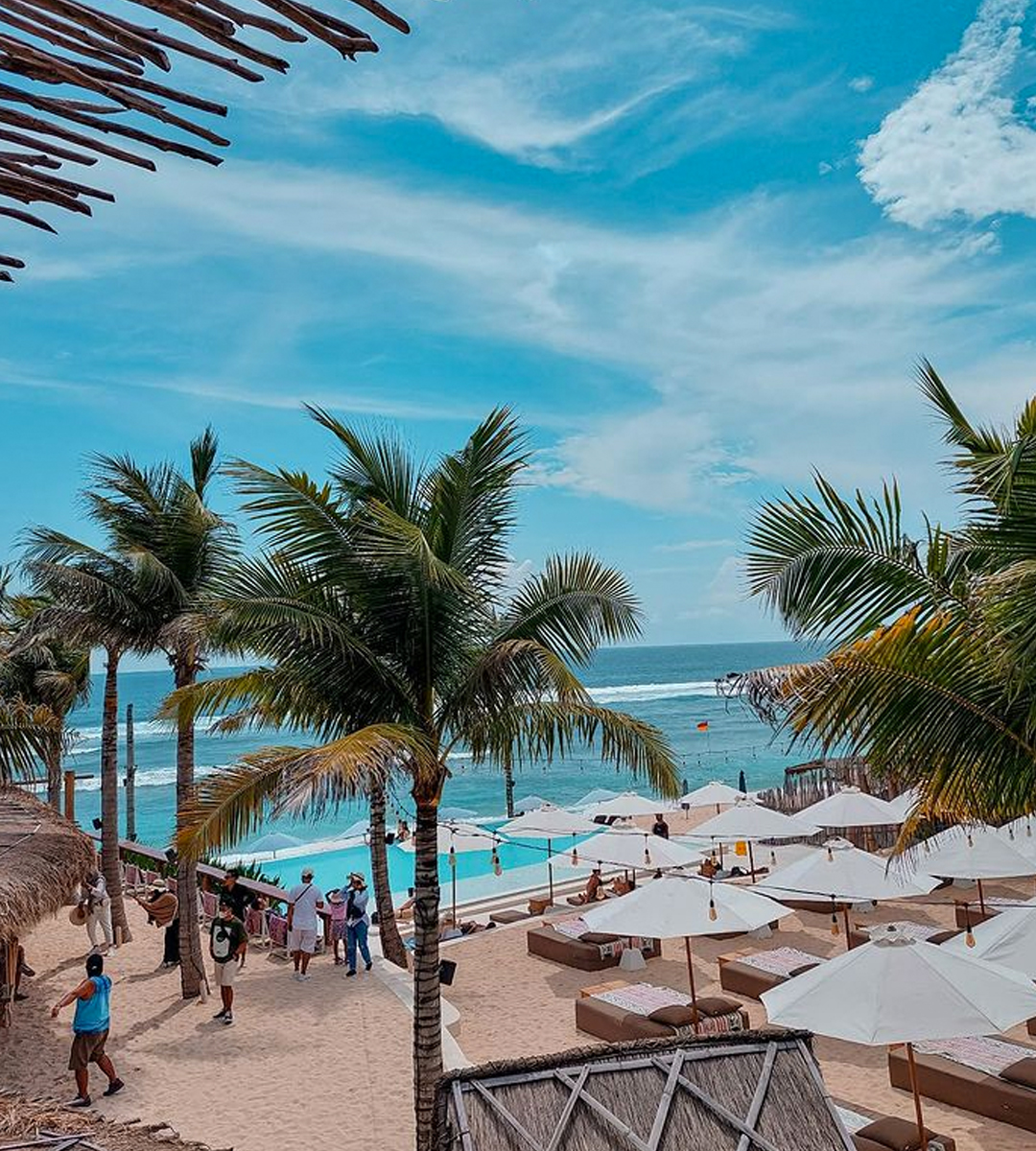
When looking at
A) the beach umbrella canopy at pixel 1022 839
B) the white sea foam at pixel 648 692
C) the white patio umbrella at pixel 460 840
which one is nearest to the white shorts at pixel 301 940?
the white patio umbrella at pixel 460 840

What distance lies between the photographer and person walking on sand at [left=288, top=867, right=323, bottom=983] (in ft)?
45.2

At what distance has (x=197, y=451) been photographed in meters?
14.4

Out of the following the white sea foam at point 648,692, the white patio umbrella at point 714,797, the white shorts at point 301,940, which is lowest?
the white sea foam at point 648,692

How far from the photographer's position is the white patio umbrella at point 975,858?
12938 mm

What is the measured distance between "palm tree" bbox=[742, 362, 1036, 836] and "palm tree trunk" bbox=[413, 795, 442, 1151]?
3.93 meters

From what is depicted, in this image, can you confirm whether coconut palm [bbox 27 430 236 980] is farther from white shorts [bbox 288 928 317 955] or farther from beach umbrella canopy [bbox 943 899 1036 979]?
beach umbrella canopy [bbox 943 899 1036 979]

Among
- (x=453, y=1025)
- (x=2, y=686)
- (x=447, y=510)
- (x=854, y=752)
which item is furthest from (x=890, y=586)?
(x=2, y=686)

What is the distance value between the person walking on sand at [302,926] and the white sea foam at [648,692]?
94.4m

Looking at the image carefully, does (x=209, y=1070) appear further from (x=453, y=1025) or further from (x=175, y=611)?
(x=175, y=611)

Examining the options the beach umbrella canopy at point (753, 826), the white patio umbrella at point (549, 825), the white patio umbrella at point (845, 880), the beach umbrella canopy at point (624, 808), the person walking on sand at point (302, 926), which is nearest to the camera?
the white patio umbrella at point (845, 880)

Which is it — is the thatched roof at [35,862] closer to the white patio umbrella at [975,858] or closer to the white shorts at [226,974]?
the white shorts at [226,974]

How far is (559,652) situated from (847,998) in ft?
12.8

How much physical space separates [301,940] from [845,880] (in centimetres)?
787

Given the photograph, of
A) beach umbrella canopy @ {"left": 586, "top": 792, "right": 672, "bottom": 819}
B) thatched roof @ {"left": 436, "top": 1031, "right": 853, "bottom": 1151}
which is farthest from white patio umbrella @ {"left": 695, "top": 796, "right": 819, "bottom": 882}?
thatched roof @ {"left": 436, "top": 1031, "right": 853, "bottom": 1151}
